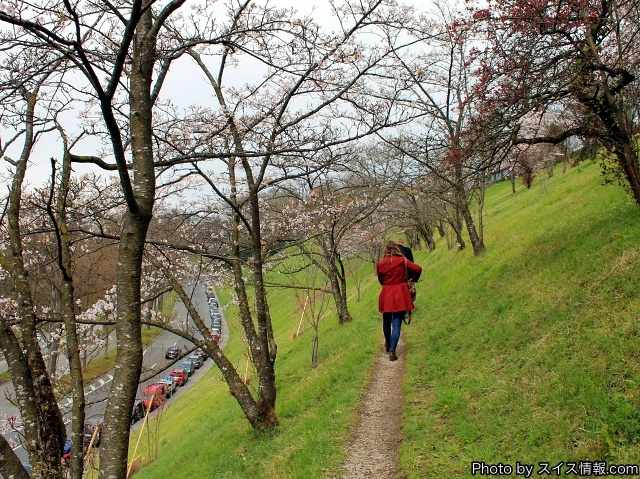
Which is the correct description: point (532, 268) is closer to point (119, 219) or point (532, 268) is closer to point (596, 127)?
point (596, 127)

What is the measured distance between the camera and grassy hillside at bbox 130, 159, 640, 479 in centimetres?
354

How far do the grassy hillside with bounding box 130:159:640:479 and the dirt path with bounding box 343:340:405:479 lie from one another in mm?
152

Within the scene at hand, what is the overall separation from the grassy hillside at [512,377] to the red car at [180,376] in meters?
18.7

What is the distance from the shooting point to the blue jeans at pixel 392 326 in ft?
22.7

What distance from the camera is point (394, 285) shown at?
6855 mm

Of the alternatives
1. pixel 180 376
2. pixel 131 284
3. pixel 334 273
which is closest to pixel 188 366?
pixel 180 376

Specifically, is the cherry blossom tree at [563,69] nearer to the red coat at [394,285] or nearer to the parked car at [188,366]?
the red coat at [394,285]

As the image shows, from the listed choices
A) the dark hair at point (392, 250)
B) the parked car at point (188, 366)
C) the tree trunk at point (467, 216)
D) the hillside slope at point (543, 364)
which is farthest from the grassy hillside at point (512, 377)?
the parked car at point (188, 366)

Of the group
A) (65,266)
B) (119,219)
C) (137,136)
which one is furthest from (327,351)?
(137,136)

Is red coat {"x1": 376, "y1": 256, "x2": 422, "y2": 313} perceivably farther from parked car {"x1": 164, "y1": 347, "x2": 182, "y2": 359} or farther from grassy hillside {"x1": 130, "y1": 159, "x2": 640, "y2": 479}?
parked car {"x1": 164, "y1": 347, "x2": 182, "y2": 359}

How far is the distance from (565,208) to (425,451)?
9.33m

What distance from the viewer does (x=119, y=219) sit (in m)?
6.96

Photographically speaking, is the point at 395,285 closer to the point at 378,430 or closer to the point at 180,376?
the point at 378,430

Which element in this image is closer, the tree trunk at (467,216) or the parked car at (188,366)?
the tree trunk at (467,216)
